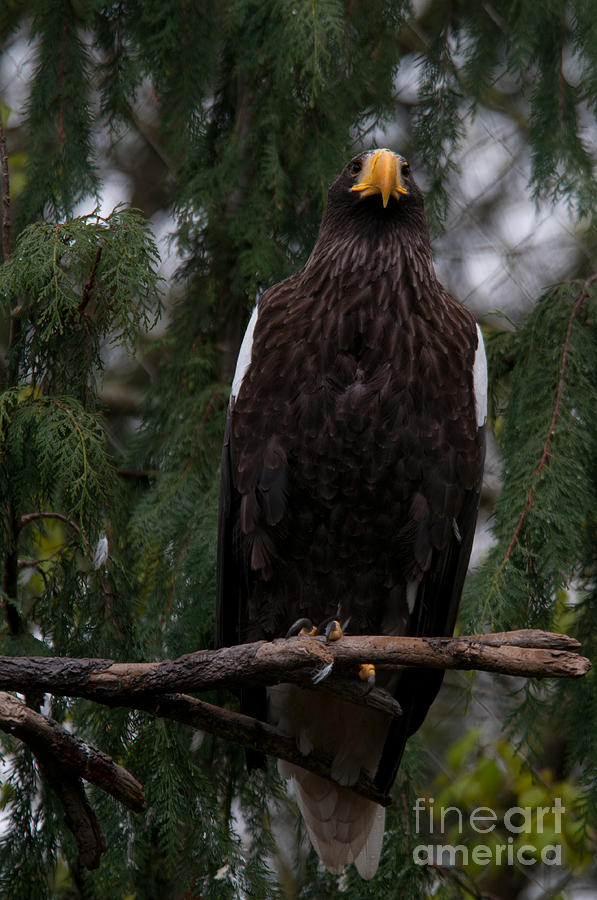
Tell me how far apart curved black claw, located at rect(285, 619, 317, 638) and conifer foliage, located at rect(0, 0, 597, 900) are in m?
0.29

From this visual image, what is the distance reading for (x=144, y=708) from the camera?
187 centimetres

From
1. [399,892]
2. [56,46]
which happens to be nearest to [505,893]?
[399,892]

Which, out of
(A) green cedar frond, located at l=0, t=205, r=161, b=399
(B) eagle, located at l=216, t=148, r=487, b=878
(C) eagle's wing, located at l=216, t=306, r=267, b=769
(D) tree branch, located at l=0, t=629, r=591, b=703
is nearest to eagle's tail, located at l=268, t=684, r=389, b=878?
(B) eagle, located at l=216, t=148, r=487, b=878

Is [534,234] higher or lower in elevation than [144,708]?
higher

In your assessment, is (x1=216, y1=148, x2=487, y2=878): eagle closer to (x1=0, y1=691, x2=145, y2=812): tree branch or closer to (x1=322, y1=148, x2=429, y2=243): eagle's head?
(x1=322, y1=148, x2=429, y2=243): eagle's head

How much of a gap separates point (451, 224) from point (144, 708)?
2.27m

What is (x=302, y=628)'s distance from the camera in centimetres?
232

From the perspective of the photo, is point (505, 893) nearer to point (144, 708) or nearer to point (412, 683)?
point (412, 683)

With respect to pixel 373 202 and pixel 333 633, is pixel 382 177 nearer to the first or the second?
pixel 373 202

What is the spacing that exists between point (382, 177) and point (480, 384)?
0.55 meters

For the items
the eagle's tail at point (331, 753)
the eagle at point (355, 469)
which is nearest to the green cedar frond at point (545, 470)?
the eagle at point (355, 469)

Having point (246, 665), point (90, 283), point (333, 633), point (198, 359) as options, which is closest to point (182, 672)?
point (246, 665)

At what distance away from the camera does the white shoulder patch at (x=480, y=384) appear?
7.76ft

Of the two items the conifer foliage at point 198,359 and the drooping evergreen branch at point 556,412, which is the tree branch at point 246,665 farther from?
the drooping evergreen branch at point 556,412
